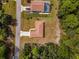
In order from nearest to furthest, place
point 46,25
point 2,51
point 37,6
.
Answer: point 2,51, point 37,6, point 46,25

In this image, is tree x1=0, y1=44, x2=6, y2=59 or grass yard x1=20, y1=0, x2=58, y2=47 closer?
tree x1=0, y1=44, x2=6, y2=59

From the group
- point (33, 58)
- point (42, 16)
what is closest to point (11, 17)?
point (42, 16)

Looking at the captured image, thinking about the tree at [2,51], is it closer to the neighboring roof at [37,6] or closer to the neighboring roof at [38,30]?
the neighboring roof at [38,30]

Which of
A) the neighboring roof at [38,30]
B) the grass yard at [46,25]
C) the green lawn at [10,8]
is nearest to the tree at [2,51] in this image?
the grass yard at [46,25]

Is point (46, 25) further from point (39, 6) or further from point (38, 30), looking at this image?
point (39, 6)

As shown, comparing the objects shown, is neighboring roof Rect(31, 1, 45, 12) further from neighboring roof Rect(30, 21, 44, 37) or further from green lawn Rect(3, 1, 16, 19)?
green lawn Rect(3, 1, 16, 19)

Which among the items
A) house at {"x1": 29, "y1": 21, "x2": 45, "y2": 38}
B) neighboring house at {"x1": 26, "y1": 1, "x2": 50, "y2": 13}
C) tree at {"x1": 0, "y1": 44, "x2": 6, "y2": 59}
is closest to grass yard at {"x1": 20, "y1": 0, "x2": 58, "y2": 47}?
house at {"x1": 29, "y1": 21, "x2": 45, "y2": 38}

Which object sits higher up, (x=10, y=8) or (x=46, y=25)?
(x=10, y=8)

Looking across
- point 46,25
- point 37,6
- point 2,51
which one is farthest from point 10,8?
point 2,51

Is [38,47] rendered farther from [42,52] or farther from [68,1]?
[68,1]
